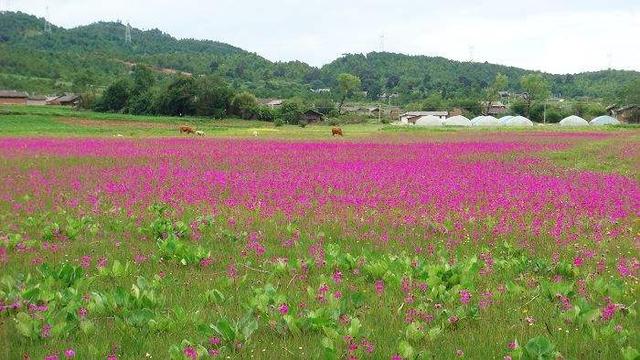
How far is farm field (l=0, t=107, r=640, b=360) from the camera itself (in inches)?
202

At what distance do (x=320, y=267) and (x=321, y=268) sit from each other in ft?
0.18

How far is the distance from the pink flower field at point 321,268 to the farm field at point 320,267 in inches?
1.1

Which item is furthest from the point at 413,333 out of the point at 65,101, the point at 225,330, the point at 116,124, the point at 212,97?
the point at 65,101

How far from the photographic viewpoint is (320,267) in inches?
309

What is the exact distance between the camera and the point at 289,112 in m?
98.8

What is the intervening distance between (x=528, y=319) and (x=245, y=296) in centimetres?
284

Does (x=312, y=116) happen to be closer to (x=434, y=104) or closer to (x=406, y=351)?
(x=434, y=104)

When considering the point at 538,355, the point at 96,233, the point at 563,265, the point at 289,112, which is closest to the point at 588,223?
the point at 563,265

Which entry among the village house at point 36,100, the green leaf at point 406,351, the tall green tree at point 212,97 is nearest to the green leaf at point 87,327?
the green leaf at point 406,351

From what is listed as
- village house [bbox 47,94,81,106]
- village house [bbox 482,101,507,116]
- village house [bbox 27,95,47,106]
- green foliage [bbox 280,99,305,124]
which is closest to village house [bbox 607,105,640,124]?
village house [bbox 482,101,507,116]

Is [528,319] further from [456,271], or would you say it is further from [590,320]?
[456,271]

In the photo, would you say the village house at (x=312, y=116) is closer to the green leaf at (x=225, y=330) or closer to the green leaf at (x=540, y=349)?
the green leaf at (x=225, y=330)

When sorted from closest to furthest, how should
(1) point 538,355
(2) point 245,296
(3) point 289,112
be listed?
(1) point 538,355, (2) point 245,296, (3) point 289,112

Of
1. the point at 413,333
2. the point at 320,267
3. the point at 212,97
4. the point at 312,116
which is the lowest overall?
the point at 312,116
